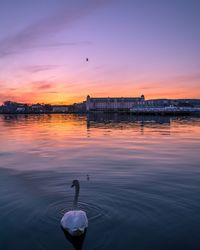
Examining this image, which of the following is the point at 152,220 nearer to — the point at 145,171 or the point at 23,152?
the point at 145,171

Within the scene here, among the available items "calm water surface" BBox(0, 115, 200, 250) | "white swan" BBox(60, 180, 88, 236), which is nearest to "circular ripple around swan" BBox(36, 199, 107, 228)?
"calm water surface" BBox(0, 115, 200, 250)

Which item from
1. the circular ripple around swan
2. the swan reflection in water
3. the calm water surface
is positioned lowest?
the calm water surface

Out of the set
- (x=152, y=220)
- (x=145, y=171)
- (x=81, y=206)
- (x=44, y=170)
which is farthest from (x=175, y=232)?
(x=44, y=170)

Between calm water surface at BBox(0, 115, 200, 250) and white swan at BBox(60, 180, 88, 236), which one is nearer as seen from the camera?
white swan at BBox(60, 180, 88, 236)

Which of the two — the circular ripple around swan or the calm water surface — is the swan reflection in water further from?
the circular ripple around swan

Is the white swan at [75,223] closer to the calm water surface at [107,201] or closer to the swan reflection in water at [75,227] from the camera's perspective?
the swan reflection in water at [75,227]

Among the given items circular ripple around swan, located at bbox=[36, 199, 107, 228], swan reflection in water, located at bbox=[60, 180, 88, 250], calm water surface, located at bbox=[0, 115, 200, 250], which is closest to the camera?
swan reflection in water, located at bbox=[60, 180, 88, 250]

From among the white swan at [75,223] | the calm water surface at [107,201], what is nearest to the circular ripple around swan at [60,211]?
the calm water surface at [107,201]

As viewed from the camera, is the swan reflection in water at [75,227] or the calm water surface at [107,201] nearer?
the swan reflection in water at [75,227]

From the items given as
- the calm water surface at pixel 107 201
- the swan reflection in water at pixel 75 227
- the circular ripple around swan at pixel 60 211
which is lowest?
the calm water surface at pixel 107 201

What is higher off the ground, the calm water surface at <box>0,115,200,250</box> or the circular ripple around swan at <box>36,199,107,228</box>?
the circular ripple around swan at <box>36,199,107,228</box>

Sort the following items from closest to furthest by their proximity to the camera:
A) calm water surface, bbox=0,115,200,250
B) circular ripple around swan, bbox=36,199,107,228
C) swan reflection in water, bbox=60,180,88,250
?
swan reflection in water, bbox=60,180,88,250, calm water surface, bbox=0,115,200,250, circular ripple around swan, bbox=36,199,107,228

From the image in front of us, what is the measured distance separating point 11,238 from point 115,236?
116 inches

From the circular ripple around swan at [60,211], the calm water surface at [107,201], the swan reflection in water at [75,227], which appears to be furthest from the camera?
the circular ripple around swan at [60,211]
